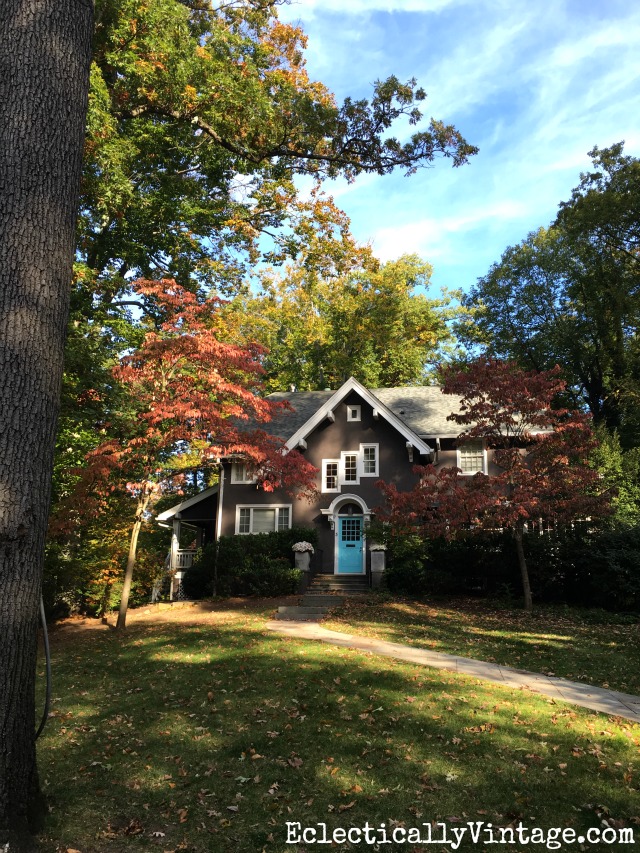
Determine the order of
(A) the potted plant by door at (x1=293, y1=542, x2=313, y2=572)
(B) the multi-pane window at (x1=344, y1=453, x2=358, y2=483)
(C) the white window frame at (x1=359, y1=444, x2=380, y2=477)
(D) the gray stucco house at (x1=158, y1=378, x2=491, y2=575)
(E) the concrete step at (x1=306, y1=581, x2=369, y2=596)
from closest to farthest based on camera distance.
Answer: (E) the concrete step at (x1=306, y1=581, x2=369, y2=596)
(A) the potted plant by door at (x1=293, y1=542, x2=313, y2=572)
(D) the gray stucco house at (x1=158, y1=378, x2=491, y2=575)
(C) the white window frame at (x1=359, y1=444, x2=380, y2=477)
(B) the multi-pane window at (x1=344, y1=453, x2=358, y2=483)

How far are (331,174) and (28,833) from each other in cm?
1134

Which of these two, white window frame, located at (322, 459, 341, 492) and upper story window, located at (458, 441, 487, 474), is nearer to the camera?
white window frame, located at (322, 459, 341, 492)

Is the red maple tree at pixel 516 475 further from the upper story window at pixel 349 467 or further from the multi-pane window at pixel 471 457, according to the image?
the multi-pane window at pixel 471 457

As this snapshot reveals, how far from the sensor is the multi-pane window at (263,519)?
21.7 m

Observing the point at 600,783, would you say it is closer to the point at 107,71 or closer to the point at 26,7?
the point at 26,7

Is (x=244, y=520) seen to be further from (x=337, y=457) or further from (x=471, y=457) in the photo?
(x=471, y=457)

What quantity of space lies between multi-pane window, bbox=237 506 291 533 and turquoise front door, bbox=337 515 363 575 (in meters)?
2.12

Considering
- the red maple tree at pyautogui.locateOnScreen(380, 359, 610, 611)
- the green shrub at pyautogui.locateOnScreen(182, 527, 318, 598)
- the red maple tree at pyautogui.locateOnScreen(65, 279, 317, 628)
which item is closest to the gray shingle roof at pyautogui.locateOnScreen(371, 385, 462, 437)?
the green shrub at pyautogui.locateOnScreen(182, 527, 318, 598)

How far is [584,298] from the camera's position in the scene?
31.6 metres

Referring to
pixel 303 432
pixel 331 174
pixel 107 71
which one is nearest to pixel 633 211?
pixel 303 432

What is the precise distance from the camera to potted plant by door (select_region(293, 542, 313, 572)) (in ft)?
62.7

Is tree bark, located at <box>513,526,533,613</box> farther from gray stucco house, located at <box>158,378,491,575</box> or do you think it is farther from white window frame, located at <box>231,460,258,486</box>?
white window frame, located at <box>231,460,258,486</box>

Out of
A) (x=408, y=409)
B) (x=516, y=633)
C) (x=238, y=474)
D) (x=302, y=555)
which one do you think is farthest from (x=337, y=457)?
(x=516, y=633)

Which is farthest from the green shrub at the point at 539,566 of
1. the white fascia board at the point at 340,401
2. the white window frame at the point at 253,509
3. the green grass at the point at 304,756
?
the green grass at the point at 304,756
